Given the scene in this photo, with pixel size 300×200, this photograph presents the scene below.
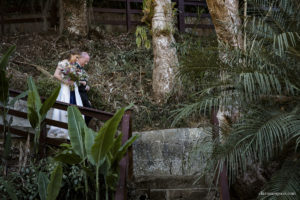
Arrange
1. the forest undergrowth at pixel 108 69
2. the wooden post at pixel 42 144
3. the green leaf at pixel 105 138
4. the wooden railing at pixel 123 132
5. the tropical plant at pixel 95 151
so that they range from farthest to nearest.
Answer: the forest undergrowth at pixel 108 69 < the wooden post at pixel 42 144 < the wooden railing at pixel 123 132 < the tropical plant at pixel 95 151 < the green leaf at pixel 105 138

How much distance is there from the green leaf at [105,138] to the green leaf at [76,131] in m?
0.29

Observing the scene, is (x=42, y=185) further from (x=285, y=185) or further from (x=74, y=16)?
(x=74, y=16)

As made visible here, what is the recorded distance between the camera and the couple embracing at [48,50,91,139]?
270 inches

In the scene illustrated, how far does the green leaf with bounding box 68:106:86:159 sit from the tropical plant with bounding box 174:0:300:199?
109 cm

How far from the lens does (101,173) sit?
16.0 feet

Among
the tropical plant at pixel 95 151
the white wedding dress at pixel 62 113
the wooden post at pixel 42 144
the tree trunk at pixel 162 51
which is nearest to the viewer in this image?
the tropical plant at pixel 95 151

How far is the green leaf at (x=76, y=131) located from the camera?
4.69 meters

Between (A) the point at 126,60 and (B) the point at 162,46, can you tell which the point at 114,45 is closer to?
(A) the point at 126,60

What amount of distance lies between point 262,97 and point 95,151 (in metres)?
2.01

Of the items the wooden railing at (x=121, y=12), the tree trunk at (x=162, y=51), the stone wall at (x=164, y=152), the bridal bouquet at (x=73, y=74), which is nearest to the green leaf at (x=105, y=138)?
the stone wall at (x=164, y=152)

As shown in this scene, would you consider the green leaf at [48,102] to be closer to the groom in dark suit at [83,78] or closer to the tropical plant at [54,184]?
the tropical plant at [54,184]

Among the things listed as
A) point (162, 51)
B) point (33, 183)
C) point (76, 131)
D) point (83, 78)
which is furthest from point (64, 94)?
A: point (162, 51)

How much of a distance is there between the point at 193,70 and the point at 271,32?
3.60ft

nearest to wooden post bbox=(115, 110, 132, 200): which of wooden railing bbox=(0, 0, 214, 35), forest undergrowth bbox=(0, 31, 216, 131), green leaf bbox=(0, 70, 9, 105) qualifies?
green leaf bbox=(0, 70, 9, 105)
